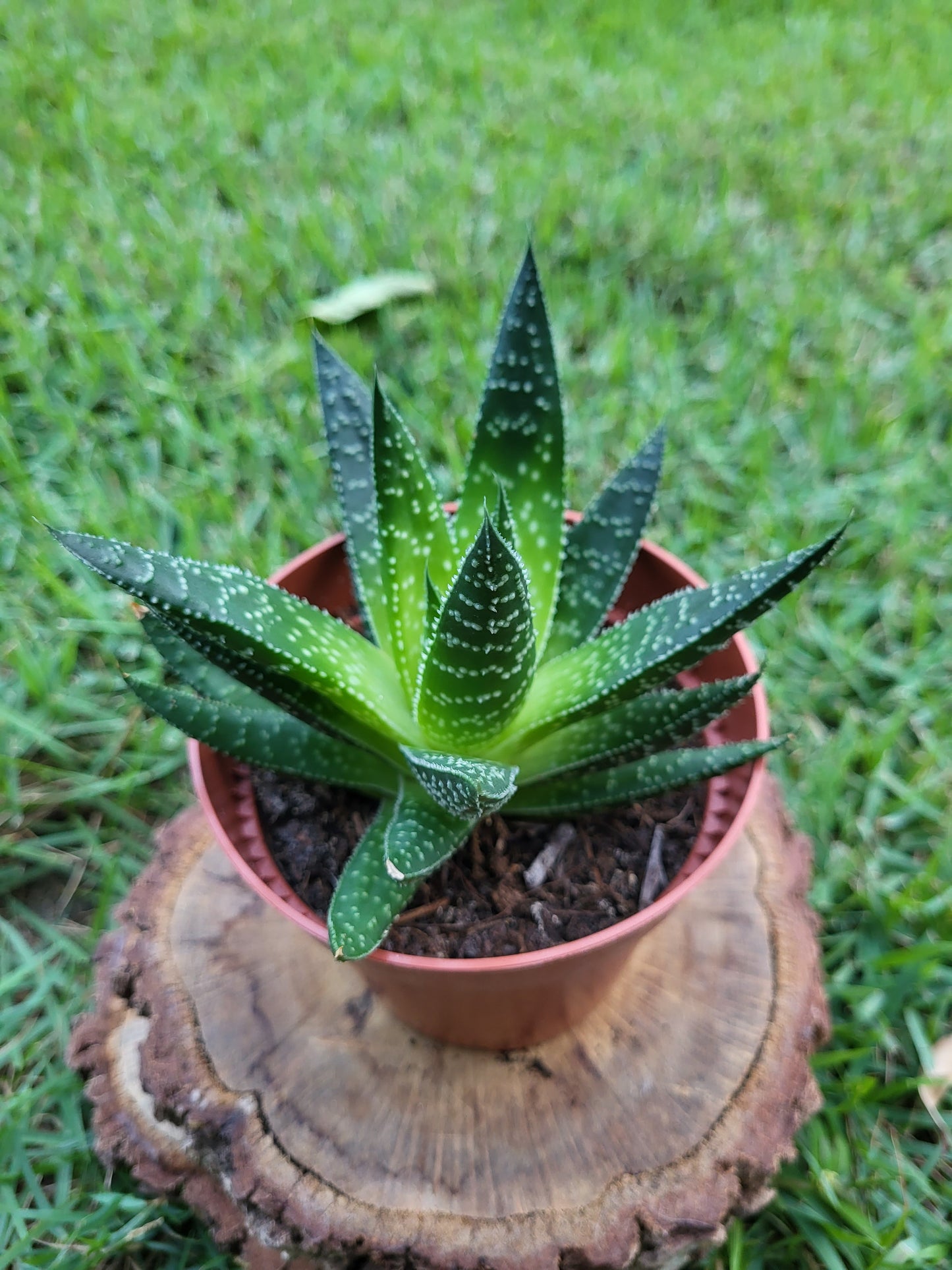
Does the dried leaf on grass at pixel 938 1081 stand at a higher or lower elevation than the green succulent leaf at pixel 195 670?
lower

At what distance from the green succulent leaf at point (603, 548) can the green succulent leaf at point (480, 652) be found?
6.2 inches

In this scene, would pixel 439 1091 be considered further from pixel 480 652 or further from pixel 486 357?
pixel 486 357

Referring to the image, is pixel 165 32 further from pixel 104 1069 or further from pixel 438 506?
pixel 104 1069

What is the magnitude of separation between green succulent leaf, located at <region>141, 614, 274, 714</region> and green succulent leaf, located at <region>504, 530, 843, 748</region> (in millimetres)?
211

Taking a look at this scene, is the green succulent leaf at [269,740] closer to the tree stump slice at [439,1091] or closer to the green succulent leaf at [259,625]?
the green succulent leaf at [259,625]

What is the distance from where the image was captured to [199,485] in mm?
1525

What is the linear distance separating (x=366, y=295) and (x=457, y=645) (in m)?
1.27

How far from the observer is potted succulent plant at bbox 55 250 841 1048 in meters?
0.62

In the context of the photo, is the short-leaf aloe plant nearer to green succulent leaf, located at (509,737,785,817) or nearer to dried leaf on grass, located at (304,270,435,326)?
green succulent leaf, located at (509,737,785,817)

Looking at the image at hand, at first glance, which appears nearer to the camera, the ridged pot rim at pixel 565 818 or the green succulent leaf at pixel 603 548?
the ridged pot rim at pixel 565 818

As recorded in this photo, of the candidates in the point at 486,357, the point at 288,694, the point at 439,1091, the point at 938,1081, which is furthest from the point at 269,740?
the point at 486,357

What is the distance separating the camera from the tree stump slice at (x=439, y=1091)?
817mm

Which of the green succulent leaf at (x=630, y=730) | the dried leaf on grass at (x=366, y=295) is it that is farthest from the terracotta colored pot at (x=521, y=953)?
the dried leaf on grass at (x=366, y=295)

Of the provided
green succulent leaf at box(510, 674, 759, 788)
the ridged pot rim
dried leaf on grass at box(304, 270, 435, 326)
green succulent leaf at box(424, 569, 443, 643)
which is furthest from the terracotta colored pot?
dried leaf on grass at box(304, 270, 435, 326)
